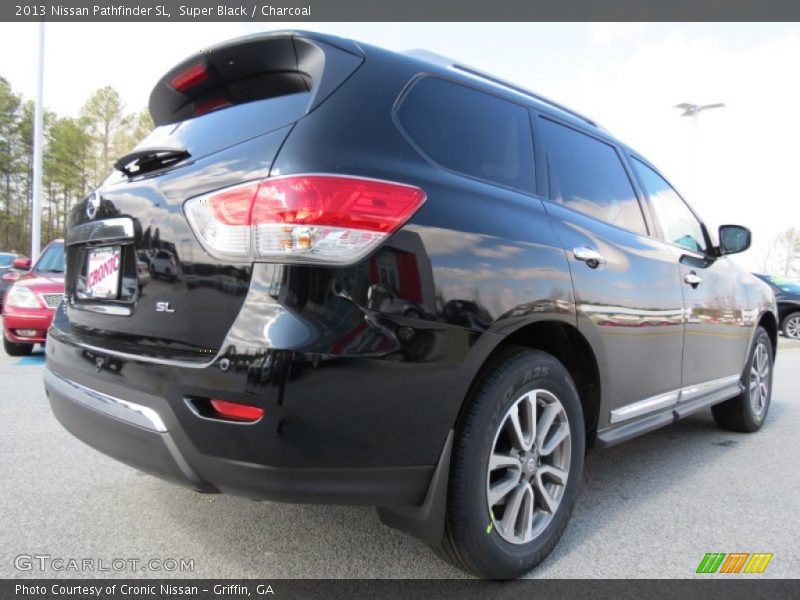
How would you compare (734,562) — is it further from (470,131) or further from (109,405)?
(109,405)

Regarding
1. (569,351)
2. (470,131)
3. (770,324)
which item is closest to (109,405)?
(470,131)

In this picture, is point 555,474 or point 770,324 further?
point 770,324

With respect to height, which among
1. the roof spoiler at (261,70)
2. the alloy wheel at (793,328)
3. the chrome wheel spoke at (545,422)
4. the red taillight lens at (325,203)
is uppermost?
the roof spoiler at (261,70)

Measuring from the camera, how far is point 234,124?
75.9 inches

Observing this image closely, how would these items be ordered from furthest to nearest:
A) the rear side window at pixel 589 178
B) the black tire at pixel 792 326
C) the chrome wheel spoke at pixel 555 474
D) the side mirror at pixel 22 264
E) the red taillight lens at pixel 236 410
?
the black tire at pixel 792 326 < the side mirror at pixel 22 264 < the rear side window at pixel 589 178 < the chrome wheel spoke at pixel 555 474 < the red taillight lens at pixel 236 410

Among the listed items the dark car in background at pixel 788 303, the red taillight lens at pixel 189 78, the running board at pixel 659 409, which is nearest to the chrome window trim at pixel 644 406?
the running board at pixel 659 409

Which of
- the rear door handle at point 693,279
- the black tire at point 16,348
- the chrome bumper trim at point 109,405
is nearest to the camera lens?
the chrome bumper trim at point 109,405

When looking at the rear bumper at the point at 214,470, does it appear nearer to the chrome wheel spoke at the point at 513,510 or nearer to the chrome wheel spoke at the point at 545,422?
the chrome wheel spoke at the point at 513,510

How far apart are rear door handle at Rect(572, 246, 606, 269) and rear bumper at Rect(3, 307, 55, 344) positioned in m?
6.43

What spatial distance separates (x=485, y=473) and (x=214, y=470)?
853mm

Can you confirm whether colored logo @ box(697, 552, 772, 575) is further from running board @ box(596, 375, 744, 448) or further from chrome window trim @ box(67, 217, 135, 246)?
chrome window trim @ box(67, 217, 135, 246)

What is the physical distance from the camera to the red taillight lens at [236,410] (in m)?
1.56

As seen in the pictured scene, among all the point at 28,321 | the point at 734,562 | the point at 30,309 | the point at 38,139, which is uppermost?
the point at 38,139

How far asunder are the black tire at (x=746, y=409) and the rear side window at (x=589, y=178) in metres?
1.97
